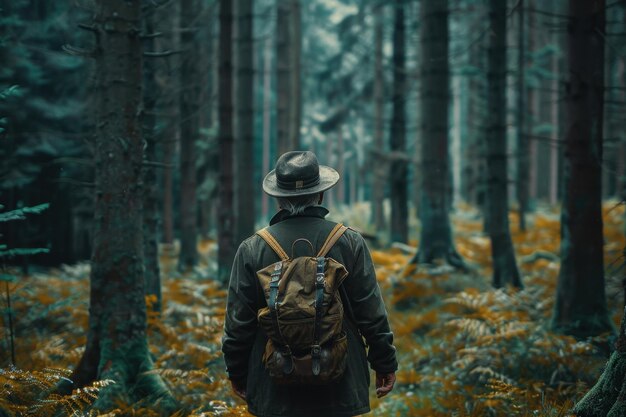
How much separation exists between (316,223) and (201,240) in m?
20.1

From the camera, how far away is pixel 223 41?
1346 cm

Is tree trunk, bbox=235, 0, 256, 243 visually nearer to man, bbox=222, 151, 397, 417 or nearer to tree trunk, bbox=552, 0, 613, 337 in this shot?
tree trunk, bbox=552, 0, 613, 337

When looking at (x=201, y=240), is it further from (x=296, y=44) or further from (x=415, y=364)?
(x=415, y=364)

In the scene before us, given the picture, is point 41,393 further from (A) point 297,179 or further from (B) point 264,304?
(A) point 297,179

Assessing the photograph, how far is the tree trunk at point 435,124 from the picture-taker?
42.9ft

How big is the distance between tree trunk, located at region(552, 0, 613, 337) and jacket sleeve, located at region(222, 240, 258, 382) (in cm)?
532

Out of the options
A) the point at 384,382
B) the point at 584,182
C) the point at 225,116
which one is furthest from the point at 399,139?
the point at 384,382

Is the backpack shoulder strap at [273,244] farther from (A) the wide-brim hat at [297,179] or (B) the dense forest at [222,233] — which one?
(B) the dense forest at [222,233]

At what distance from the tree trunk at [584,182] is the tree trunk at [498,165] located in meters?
3.19

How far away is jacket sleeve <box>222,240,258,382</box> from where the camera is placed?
396cm

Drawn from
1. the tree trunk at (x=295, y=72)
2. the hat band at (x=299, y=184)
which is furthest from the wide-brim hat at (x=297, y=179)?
the tree trunk at (x=295, y=72)

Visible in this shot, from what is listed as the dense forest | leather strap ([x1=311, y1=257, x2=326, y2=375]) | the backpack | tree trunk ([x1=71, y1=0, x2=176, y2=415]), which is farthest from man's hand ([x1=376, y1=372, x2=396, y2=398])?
tree trunk ([x1=71, y1=0, x2=176, y2=415])

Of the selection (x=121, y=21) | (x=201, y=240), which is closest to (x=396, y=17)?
(x=201, y=240)

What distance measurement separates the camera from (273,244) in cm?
395
